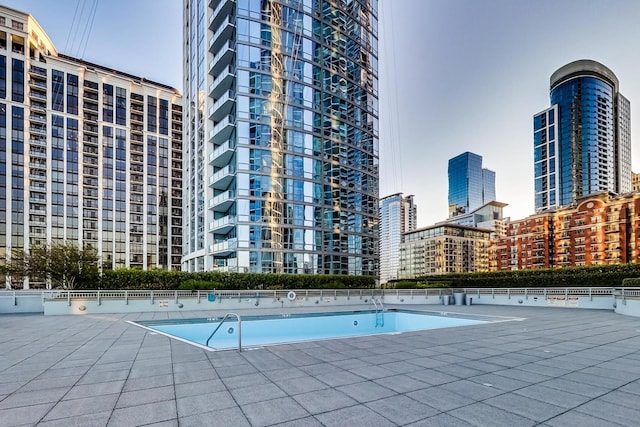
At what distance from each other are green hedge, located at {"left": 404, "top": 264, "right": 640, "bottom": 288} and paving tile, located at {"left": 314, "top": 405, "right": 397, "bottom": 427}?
23.2 meters

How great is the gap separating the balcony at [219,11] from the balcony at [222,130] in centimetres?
1178

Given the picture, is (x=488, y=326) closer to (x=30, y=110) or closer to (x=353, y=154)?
(x=353, y=154)

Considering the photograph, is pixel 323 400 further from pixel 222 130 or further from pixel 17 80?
pixel 17 80

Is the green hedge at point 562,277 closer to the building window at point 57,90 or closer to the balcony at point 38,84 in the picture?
the building window at point 57,90

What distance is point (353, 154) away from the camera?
4388cm

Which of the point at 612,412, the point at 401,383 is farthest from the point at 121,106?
the point at 612,412

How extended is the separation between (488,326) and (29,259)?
30.6 m

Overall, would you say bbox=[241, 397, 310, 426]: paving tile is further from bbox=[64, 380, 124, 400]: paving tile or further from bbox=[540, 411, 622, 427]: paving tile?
bbox=[540, 411, 622, 427]: paving tile

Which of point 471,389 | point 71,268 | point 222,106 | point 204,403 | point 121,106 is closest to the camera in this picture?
point 204,403

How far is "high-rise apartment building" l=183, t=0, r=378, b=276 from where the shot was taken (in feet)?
118

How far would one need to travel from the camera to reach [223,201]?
36531mm

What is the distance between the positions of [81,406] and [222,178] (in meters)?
34.3

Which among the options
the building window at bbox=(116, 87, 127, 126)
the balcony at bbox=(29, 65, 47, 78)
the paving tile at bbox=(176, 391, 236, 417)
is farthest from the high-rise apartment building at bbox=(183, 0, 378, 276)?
the balcony at bbox=(29, 65, 47, 78)

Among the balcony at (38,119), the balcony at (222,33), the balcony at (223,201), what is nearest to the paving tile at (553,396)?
the balcony at (223,201)
